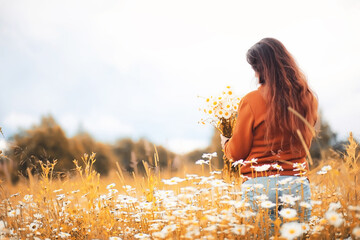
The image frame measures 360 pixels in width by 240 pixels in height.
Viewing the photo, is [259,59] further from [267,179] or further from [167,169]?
[167,169]

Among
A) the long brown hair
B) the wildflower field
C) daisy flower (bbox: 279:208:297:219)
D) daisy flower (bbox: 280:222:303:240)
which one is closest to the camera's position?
daisy flower (bbox: 280:222:303:240)

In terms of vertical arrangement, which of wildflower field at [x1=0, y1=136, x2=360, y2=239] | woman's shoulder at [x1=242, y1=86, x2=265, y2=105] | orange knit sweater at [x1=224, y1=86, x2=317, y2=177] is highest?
woman's shoulder at [x1=242, y1=86, x2=265, y2=105]

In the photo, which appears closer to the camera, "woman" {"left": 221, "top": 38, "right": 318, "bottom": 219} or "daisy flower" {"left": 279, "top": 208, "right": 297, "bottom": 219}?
"daisy flower" {"left": 279, "top": 208, "right": 297, "bottom": 219}

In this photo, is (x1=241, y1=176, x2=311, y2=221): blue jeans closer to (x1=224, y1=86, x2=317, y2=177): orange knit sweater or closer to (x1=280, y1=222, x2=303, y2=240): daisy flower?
(x1=224, y1=86, x2=317, y2=177): orange knit sweater

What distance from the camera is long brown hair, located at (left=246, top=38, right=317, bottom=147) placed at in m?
2.85

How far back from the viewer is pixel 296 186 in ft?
9.64

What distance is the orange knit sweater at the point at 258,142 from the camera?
291 cm

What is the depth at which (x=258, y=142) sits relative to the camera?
9.79ft

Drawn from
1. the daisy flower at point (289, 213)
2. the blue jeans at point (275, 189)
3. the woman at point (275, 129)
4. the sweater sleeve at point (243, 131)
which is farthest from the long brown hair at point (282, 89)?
the daisy flower at point (289, 213)

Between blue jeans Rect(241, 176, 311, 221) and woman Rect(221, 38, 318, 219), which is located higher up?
woman Rect(221, 38, 318, 219)

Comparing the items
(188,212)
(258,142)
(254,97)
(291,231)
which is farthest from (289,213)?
(188,212)

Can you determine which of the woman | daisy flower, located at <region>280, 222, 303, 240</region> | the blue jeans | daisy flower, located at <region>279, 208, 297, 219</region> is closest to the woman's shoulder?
the woman

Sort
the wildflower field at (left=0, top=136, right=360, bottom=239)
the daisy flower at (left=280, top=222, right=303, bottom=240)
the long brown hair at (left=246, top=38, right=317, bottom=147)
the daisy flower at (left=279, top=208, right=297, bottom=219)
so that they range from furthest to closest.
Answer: the long brown hair at (left=246, top=38, right=317, bottom=147)
the wildflower field at (left=0, top=136, right=360, bottom=239)
the daisy flower at (left=279, top=208, right=297, bottom=219)
the daisy flower at (left=280, top=222, right=303, bottom=240)

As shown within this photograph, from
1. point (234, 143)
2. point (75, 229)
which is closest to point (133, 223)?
point (75, 229)
